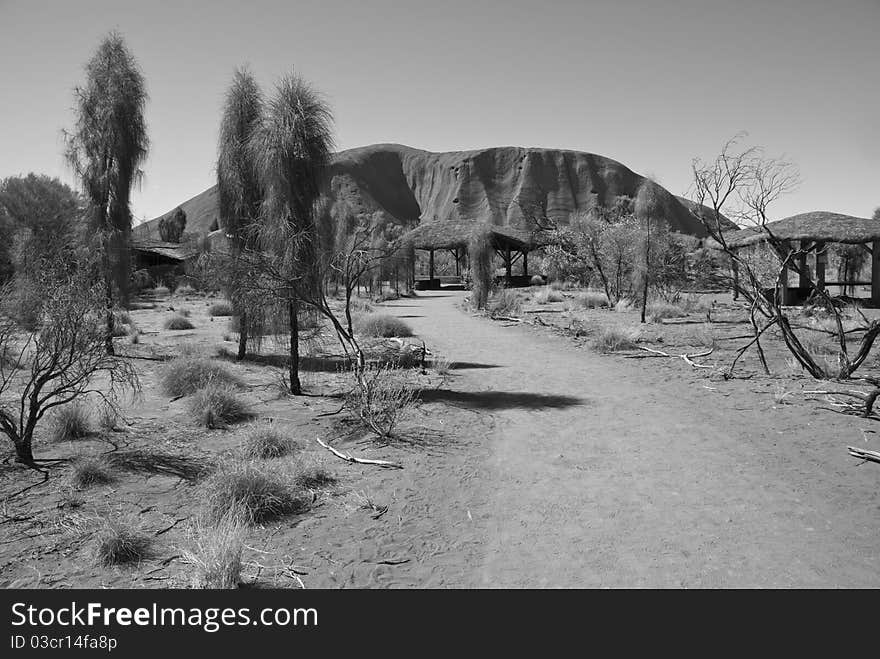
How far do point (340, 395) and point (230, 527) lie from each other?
5012mm

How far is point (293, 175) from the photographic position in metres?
8.27

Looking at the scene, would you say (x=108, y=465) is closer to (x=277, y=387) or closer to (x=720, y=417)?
(x=277, y=387)

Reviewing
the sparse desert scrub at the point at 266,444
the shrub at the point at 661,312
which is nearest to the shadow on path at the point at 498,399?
the sparse desert scrub at the point at 266,444

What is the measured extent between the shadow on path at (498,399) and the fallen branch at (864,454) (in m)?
3.16

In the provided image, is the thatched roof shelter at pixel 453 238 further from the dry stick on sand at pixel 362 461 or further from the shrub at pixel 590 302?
the dry stick on sand at pixel 362 461

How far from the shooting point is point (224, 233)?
36.9 feet

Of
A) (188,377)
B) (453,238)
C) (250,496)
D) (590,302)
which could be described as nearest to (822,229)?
(590,302)

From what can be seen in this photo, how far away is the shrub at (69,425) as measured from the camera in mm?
6508

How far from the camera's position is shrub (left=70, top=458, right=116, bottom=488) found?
203 inches

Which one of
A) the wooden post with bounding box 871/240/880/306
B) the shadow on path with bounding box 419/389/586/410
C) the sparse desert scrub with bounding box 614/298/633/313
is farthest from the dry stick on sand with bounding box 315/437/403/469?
the wooden post with bounding box 871/240/880/306

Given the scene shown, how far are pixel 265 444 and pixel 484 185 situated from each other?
122m

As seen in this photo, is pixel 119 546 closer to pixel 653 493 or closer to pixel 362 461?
pixel 362 461

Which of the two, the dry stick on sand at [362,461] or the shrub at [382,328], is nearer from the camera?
the dry stick on sand at [362,461]

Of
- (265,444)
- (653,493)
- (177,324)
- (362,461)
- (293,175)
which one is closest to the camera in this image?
(653,493)
